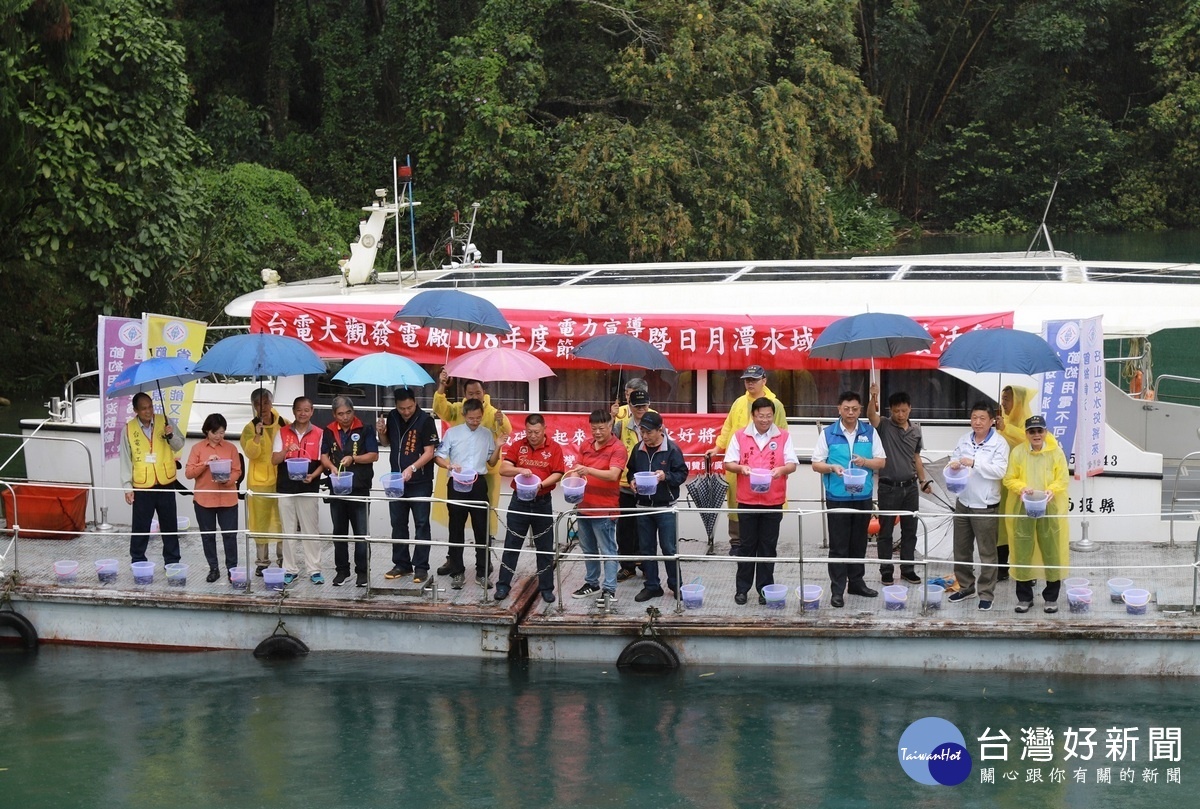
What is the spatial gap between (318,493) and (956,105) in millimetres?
36021

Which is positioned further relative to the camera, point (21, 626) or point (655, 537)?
point (21, 626)

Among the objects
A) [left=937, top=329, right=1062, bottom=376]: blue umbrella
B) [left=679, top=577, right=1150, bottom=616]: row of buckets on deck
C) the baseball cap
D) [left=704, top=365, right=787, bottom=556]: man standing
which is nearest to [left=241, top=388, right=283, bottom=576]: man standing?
the baseball cap

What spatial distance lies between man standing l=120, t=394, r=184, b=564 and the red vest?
4837 mm

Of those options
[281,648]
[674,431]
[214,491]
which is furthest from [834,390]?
[214,491]

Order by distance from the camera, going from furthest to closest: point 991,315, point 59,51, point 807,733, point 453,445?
point 59,51, point 991,315, point 453,445, point 807,733

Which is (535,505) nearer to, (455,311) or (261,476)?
(455,311)

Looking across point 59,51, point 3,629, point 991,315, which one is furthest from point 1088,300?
point 59,51

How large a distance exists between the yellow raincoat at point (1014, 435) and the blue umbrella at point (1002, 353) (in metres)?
0.30

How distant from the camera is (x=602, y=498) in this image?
11227mm

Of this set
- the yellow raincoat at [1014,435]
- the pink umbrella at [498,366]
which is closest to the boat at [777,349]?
the yellow raincoat at [1014,435]

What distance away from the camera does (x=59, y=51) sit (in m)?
16.6

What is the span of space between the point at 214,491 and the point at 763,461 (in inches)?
184

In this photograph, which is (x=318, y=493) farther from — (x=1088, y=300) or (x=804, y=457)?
(x=1088, y=300)

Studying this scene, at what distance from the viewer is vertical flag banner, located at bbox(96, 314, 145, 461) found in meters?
12.8
